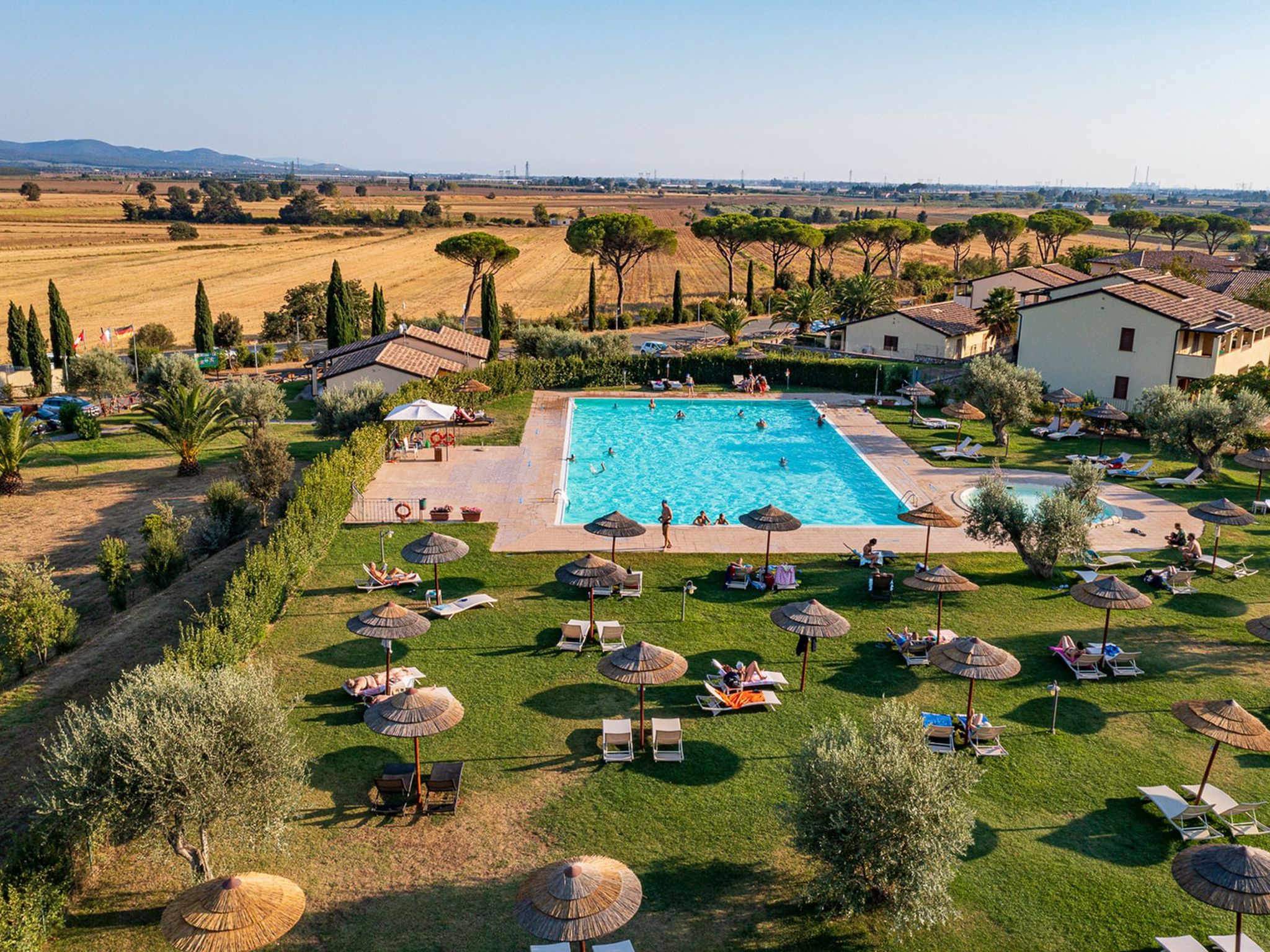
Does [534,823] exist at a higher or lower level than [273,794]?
lower

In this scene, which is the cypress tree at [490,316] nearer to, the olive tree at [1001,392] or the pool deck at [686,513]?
the pool deck at [686,513]

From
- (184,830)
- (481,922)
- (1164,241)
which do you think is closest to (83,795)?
(184,830)

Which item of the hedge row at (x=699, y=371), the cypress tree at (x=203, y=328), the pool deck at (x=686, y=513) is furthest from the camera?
the cypress tree at (x=203, y=328)

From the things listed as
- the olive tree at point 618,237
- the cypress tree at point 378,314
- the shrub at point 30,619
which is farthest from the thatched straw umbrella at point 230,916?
the olive tree at point 618,237

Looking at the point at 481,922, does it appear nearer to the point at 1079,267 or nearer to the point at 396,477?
the point at 396,477

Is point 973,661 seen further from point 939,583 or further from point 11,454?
point 11,454

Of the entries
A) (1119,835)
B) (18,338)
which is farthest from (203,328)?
(1119,835)
